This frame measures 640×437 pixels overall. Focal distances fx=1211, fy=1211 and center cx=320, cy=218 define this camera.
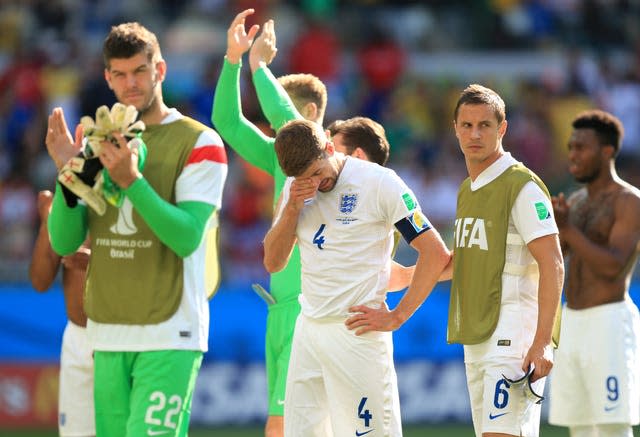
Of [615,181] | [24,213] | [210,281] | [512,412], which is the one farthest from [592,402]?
[24,213]

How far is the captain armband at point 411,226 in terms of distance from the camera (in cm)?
603

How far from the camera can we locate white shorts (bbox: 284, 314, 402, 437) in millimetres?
5977

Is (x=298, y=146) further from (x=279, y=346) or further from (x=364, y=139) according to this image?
(x=279, y=346)

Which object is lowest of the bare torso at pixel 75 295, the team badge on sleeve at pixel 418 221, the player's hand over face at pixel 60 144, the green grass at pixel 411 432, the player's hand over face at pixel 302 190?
the green grass at pixel 411 432

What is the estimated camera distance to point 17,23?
18234 millimetres

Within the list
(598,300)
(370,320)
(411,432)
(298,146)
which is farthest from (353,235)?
(411,432)

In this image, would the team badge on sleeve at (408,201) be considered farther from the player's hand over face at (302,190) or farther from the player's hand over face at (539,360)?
the player's hand over face at (539,360)

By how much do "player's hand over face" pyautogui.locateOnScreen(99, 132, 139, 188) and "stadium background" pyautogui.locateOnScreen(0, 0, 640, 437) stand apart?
6819 mm

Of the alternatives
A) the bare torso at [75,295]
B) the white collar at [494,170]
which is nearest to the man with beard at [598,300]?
the white collar at [494,170]

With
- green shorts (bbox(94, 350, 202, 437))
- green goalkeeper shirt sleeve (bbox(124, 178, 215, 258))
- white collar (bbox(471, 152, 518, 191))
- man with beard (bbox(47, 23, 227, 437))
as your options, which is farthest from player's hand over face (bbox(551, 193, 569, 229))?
green shorts (bbox(94, 350, 202, 437))

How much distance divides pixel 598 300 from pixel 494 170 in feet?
6.92

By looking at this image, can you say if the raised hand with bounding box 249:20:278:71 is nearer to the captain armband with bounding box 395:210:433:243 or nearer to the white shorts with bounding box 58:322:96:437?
the captain armband with bounding box 395:210:433:243

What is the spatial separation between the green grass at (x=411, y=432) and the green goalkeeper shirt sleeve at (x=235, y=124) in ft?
15.6

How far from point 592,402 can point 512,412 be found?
2137 millimetres
